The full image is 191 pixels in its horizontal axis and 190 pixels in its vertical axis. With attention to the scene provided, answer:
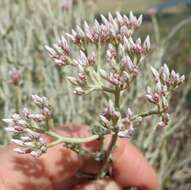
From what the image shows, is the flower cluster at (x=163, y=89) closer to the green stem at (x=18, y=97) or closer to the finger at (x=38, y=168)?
the finger at (x=38, y=168)

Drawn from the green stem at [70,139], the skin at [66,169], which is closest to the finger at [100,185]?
the skin at [66,169]

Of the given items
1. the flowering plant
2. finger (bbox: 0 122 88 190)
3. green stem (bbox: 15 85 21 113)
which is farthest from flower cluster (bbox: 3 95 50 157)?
green stem (bbox: 15 85 21 113)

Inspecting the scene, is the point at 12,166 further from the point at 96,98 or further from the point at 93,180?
the point at 96,98

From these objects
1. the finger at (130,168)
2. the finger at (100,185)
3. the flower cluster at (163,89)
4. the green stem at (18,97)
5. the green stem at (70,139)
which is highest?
the green stem at (18,97)

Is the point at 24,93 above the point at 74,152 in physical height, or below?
above

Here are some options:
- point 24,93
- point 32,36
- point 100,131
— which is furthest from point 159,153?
point 100,131

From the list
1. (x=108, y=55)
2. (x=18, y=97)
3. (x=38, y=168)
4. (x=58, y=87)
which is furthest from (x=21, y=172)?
(x=58, y=87)

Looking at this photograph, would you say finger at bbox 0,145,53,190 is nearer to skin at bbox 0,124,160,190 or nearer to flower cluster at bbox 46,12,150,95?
skin at bbox 0,124,160,190

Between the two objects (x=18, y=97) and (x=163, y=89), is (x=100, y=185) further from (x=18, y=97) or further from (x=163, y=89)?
(x=18, y=97)
